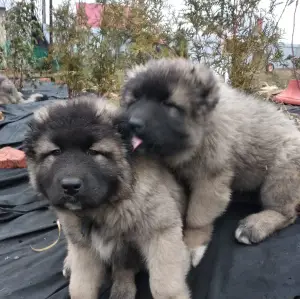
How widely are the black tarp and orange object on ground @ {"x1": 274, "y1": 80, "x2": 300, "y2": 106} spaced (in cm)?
386

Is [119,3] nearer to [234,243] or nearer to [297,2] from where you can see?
[297,2]

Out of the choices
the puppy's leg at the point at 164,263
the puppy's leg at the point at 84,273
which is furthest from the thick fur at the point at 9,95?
the puppy's leg at the point at 164,263

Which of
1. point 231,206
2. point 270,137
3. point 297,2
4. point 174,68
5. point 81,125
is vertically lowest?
point 231,206

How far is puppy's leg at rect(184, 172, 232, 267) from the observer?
2.56 metres

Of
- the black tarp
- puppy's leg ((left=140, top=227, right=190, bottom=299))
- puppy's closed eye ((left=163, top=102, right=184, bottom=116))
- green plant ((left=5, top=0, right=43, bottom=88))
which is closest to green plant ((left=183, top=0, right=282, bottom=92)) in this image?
the black tarp

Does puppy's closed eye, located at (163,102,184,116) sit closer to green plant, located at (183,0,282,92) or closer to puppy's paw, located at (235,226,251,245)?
puppy's paw, located at (235,226,251,245)

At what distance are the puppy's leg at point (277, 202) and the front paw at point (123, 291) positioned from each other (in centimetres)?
86

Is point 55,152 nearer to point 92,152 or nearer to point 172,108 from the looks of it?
point 92,152

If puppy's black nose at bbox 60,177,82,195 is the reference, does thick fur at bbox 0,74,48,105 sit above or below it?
below

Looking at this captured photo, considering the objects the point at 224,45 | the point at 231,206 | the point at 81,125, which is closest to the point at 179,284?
the point at 81,125

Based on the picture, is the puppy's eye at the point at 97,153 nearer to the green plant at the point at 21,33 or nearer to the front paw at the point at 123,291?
the front paw at the point at 123,291

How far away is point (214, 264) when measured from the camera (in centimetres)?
259

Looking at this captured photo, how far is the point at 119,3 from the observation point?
599 cm

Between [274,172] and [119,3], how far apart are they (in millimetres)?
4225
